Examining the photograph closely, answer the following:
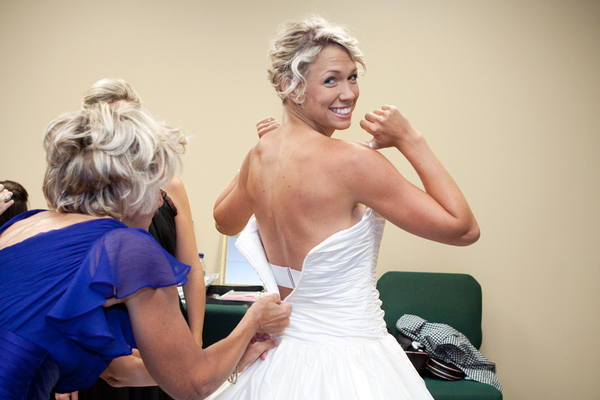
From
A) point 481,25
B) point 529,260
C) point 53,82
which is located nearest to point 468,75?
point 481,25

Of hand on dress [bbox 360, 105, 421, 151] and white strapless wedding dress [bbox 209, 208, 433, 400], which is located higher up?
hand on dress [bbox 360, 105, 421, 151]

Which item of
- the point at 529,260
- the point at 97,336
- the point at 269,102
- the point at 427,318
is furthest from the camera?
the point at 269,102

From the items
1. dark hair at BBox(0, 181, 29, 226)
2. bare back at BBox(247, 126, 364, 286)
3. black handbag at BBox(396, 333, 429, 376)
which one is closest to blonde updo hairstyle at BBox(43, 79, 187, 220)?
bare back at BBox(247, 126, 364, 286)

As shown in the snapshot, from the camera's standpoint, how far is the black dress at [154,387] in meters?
1.68

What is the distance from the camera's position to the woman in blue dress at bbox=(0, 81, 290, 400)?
885 millimetres

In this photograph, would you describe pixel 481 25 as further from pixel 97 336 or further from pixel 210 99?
pixel 97 336

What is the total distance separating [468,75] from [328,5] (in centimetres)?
114

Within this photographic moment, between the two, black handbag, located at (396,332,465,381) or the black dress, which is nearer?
the black dress

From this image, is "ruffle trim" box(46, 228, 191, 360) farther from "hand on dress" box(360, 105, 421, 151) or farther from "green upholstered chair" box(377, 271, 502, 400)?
"green upholstered chair" box(377, 271, 502, 400)

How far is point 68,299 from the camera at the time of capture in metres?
0.87

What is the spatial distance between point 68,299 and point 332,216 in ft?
2.13

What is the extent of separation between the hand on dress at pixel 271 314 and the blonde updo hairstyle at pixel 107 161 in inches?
16.0

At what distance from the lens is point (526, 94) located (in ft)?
11.1

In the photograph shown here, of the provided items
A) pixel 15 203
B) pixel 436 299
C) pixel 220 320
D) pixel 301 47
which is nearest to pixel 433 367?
pixel 436 299
